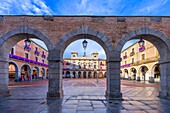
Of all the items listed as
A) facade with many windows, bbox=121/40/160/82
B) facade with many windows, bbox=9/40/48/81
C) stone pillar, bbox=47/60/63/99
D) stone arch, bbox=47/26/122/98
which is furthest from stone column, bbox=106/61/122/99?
facade with many windows, bbox=9/40/48/81

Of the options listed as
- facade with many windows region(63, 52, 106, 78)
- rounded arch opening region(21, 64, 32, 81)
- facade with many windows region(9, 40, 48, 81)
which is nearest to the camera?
facade with many windows region(9, 40, 48, 81)

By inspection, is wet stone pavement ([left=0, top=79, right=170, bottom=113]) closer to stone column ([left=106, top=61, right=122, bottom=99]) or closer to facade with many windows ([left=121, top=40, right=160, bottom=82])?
stone column ([left=106, top=61, right=122, bottom=99])

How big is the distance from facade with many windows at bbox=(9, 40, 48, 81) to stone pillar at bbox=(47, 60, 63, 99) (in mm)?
19273

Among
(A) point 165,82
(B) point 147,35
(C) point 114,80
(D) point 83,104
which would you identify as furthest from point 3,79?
(A) point 165,82

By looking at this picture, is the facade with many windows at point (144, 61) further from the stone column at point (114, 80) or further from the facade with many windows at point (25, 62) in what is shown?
the facade with many windows at point (25, 62)

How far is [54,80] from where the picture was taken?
368 inches

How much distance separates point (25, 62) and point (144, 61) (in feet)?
86.8

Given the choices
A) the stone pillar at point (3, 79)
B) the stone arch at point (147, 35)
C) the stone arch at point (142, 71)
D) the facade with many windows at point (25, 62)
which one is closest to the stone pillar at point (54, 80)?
the stone pillar at point (3, 79)

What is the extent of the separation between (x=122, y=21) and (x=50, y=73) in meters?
6.01

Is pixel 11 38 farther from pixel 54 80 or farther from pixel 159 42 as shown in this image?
pixel 159 42

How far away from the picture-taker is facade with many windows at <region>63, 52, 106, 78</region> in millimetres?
66463

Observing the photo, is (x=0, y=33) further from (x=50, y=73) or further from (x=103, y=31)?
(x=103, y=31)

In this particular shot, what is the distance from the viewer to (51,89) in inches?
367

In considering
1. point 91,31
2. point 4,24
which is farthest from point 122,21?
point 4,24
